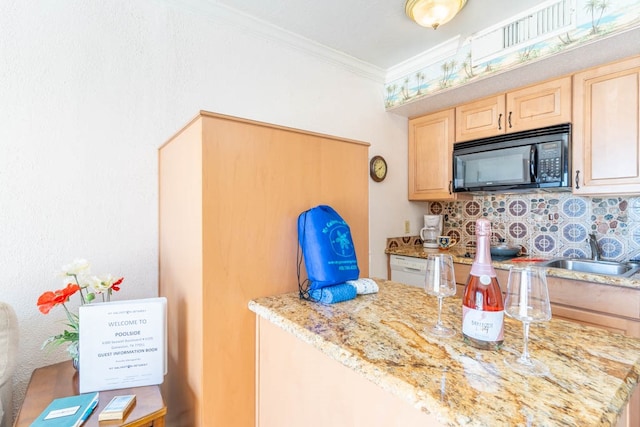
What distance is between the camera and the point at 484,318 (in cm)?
75

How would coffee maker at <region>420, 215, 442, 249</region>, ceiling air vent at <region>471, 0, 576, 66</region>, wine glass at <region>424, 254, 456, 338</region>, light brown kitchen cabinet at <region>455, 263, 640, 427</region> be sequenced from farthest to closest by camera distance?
coffee maker at <region>420, 215, 442, 249</region> < ceiling air vent at <region>471, 0, 576, 66</region> < light brown kitchen cabinet at <region>455, 263, 640, 427</region> < wine glass at <region>424, 254, 456, 338</region>

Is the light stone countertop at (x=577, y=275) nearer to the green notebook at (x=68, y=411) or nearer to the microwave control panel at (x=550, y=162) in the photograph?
the microwave control panel at (x=550, y=162)

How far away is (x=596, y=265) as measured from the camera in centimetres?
203

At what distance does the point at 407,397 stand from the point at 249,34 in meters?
2.17

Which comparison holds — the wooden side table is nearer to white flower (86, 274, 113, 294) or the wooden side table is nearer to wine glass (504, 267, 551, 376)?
white flower (86, 274, 113, 294)

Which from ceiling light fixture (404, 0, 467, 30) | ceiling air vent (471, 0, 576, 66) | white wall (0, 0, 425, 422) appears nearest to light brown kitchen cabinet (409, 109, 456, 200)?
ceiling air vent (471, 0, 576, 66)

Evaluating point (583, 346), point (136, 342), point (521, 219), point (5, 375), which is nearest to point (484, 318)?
point (583, 346)

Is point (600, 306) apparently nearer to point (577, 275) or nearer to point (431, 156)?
point (577, 275)

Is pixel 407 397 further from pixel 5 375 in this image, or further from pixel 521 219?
pixel 521 219

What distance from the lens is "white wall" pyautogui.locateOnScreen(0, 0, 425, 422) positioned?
4.39 ft

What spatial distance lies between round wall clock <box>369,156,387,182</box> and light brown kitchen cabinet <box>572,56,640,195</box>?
132cm

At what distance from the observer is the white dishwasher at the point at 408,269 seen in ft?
8.05

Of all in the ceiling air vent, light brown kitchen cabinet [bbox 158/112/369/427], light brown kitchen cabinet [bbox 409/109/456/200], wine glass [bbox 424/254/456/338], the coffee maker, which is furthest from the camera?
the coffee maker

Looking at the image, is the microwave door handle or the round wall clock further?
the round wall clock
